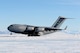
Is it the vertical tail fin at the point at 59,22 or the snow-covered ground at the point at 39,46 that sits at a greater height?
the vertical tail fin at the point at 59,22

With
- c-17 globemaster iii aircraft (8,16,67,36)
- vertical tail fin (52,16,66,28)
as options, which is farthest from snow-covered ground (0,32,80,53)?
vertical tail fin (52,16,66,28)

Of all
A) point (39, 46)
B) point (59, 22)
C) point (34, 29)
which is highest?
point (59, 22)

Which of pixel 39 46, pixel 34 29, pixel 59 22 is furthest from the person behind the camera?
pixel 59 22

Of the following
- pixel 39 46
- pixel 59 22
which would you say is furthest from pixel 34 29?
pixel 39 46

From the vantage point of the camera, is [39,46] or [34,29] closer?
[39,46]

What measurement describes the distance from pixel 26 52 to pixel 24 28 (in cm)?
5509

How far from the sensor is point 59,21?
87688 mm

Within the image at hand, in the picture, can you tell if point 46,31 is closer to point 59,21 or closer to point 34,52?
point 59,21

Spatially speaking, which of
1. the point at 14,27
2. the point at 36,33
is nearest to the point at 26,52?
the point at 14,27

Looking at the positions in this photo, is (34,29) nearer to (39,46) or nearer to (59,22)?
(59,22)

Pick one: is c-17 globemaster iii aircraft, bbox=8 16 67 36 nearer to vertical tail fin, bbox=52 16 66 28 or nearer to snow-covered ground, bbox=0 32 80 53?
vertical tail fin, bbox=52 16 66 28

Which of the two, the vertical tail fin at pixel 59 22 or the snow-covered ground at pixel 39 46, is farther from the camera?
the vertical tail fin at pixel 59 22

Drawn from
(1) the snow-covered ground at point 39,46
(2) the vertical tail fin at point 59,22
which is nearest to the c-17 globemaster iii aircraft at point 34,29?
(2) the vertical tail fin at point 59,22

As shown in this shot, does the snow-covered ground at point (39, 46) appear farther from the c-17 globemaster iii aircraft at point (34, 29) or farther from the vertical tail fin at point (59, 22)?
the vertical tail fin at point (59, 22)
